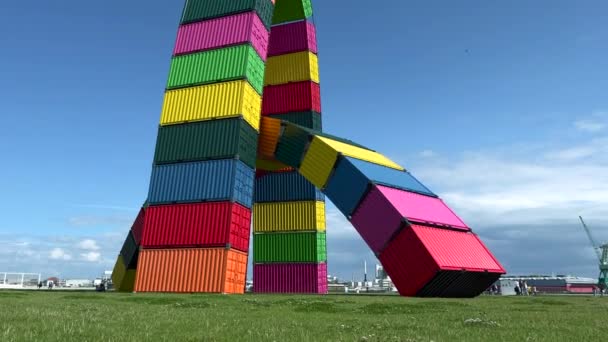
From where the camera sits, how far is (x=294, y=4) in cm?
5525

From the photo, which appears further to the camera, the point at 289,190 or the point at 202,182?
the point at 289,190

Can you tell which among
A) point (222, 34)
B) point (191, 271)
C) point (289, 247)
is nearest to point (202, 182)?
point (191, 271)

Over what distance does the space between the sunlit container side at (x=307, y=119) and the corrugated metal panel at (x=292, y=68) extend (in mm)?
4068

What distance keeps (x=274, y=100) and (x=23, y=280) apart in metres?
87.5

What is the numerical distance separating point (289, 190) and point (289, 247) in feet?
21.0

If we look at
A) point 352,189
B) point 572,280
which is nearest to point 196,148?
point 352,189

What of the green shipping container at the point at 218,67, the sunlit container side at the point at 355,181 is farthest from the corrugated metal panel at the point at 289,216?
the green shipping container at the point at 218,67

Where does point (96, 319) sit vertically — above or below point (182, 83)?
below

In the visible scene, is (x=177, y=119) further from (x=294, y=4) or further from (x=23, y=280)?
(x=23, y=280)

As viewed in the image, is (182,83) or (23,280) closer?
(182,83)

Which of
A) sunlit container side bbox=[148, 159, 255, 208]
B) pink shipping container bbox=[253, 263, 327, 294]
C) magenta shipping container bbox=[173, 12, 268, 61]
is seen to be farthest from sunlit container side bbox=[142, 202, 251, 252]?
magenta shipping container bbox=[173, 12, 268, 61]

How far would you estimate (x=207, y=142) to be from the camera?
38469 millimetres

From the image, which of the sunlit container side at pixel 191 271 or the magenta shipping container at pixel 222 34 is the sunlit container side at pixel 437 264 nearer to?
the sunlit container side at pixel 191 271

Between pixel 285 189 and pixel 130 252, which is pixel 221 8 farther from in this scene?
pixel 130 252
